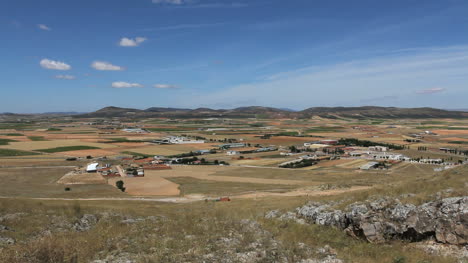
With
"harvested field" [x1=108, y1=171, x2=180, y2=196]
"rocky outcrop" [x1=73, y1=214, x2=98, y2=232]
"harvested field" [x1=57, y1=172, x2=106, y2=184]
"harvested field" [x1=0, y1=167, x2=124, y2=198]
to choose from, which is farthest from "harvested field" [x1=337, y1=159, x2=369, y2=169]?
"rocky outcrop" [x1=73, y1=214, x2=98, y2=232]

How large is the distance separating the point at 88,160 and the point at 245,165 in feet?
175

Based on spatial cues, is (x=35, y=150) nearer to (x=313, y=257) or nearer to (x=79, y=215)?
(x=79, y=215)

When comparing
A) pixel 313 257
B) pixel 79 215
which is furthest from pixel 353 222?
pixel 79 215

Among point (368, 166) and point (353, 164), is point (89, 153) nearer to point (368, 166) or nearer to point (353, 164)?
point (353, 164)

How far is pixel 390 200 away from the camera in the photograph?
1922 cm

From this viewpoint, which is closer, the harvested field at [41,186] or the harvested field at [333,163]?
the harvested field at [41,186]

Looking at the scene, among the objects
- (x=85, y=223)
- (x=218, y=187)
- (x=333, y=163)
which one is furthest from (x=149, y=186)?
(x=333, y=163)

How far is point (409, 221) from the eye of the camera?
16.7 m

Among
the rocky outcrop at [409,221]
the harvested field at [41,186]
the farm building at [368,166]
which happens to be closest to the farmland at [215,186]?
the harvested field at [41,186]

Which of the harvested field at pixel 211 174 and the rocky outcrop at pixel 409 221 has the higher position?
the rocky outcrop at pixel 409 221

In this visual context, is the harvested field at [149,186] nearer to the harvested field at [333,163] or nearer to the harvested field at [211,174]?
the harvested field at [211,174]

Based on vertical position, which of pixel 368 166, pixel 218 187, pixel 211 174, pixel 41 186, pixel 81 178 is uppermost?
pixel 41 186

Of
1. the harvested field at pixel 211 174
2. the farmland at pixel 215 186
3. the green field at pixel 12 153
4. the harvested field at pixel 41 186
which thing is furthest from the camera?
the green field at pixel 12 153

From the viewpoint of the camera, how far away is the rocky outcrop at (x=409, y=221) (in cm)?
1548
